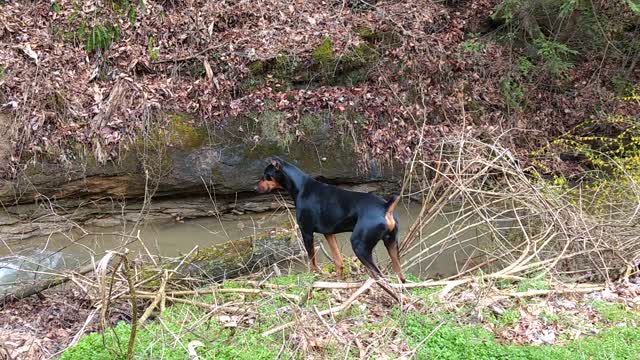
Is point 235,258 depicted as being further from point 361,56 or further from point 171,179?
point 361,56

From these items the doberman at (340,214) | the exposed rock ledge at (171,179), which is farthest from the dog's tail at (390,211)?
the exposed rock ledge at (171,179)

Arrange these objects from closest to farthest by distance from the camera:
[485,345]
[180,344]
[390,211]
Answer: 1. [180,344]
2. [485,345]
3. [390,211]

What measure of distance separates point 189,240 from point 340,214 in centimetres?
403

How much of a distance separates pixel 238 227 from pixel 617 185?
546 centimetres

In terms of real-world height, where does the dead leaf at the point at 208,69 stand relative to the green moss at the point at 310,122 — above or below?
above

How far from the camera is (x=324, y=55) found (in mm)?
9641

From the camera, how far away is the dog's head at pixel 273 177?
544cm

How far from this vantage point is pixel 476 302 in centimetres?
478

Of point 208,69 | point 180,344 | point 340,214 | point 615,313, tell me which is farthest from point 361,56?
point 180,344

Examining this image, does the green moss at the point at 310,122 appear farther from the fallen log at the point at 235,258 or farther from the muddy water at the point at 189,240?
the fallen log at the point at 235,258

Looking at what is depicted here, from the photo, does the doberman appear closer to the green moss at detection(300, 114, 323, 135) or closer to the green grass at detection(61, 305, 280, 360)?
the green grass at detection(61, 305, 280, 360)

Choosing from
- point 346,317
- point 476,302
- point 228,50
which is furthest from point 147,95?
point 476,302

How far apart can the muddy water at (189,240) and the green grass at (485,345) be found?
2764mm

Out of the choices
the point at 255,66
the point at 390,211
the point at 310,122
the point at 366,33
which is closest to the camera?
the point at 390,211
